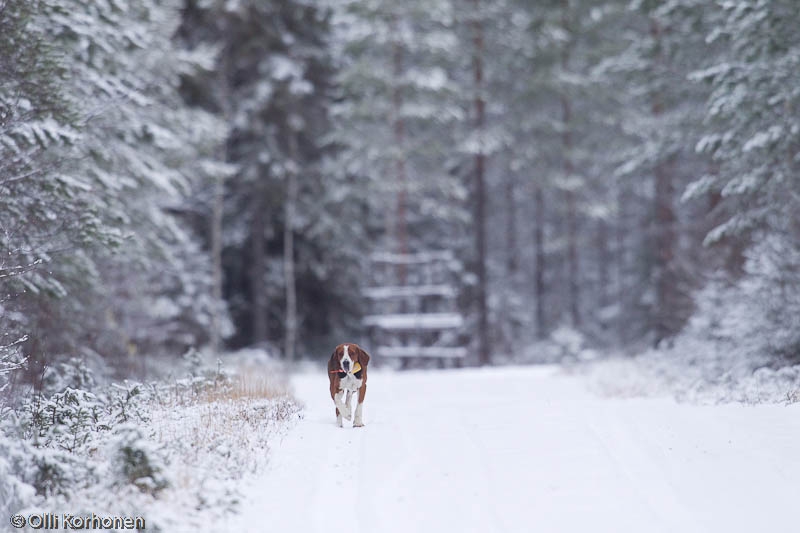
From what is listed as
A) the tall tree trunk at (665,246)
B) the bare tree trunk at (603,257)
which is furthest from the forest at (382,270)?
the bare tree trunk at (603,257)

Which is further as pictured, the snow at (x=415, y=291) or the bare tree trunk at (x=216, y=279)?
the snow at (x=415, y=291)

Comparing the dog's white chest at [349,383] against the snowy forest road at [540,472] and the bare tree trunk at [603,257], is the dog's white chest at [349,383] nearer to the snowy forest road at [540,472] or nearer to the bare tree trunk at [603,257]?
the snowy forest road at [540,472]

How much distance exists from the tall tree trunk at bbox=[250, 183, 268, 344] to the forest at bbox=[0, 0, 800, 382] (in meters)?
0.11

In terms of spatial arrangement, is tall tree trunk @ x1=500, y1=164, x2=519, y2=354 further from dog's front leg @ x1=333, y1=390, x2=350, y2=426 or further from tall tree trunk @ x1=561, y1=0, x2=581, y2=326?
dog's front leg @ x1=333, y1=390, x2=350, y2=426

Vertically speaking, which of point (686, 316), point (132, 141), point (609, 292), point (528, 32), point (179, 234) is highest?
point (528, 32)

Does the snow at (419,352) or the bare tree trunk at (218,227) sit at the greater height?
the bare tree trunk at (218,227)

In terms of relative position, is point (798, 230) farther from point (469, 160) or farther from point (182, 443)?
point (469, 160)

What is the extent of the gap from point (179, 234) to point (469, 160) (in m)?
14.6

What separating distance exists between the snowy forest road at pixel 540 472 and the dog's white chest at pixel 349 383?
1.74ft

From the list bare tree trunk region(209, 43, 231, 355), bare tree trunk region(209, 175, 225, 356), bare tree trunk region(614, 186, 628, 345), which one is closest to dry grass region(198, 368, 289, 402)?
bare tree trunk region(209, 43, 231, 355)

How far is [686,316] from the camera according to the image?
58.9 ft

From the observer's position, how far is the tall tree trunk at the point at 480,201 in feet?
71.4

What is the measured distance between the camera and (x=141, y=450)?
602cm

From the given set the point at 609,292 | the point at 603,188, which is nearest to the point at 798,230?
the point at 603,188
